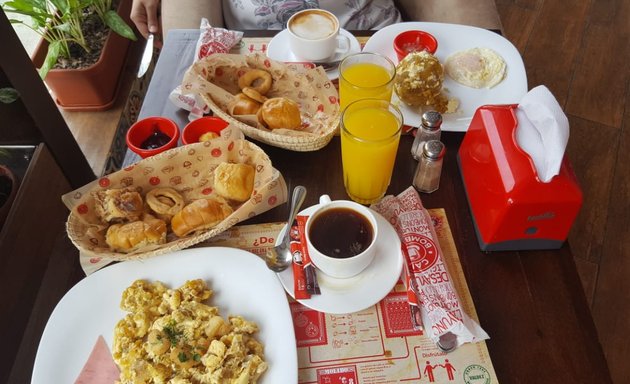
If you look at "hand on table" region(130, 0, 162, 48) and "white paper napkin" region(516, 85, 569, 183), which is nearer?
"white paper napkin" region(516, 85, 569, 183)

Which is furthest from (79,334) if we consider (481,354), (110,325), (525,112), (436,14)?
(436,14)

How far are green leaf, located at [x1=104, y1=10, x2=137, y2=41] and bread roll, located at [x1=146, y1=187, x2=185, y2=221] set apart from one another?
134cm

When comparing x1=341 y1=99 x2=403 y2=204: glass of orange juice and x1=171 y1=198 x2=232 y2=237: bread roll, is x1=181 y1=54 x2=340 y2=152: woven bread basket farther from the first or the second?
x1=171 y1=198 x2=232 y2=237: bread roll

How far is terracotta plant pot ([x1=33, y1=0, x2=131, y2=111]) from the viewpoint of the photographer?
2.20 metres

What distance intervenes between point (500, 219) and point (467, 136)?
0.84 ft

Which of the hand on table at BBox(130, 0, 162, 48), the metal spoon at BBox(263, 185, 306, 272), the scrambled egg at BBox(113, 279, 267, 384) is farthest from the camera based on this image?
the hand on table at BBox(130, 0, 162, 48)

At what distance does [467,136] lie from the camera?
3.61 feet

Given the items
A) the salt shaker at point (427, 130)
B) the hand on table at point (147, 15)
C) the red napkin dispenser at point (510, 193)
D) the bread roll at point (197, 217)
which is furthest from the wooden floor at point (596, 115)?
the hand on table at point (147, 15)

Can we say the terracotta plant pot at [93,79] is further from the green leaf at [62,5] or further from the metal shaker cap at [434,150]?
the metal shaker cap at [434,150]

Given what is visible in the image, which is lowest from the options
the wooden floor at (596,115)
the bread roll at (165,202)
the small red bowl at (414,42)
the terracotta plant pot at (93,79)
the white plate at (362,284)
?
the wooden floor at (596,115)

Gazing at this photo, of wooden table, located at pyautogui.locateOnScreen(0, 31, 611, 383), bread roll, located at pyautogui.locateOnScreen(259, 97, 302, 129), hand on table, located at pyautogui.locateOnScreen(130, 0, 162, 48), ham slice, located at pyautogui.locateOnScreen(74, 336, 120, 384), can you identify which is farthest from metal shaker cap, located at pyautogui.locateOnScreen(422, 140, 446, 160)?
hand on table, located at pyautogui.locateOnScreen(130, 0, 162, 48)

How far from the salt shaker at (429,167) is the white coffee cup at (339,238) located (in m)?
0.20

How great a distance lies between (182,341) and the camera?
882 mm

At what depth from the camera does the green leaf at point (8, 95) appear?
1.28m
